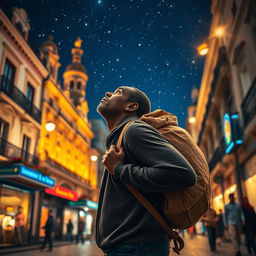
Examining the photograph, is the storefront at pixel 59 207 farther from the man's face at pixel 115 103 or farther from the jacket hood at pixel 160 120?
the jacket hood at pixel 160 120

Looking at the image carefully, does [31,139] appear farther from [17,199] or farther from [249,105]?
[249,105]

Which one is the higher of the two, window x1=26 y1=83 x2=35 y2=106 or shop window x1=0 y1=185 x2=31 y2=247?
window x1=26 y1=83 x2=35 y2=106

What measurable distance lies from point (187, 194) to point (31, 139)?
19.9 meters

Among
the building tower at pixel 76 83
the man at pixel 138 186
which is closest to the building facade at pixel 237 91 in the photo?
the man at pixel 138 186

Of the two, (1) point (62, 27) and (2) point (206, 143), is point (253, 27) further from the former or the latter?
(2) point (206, 143)

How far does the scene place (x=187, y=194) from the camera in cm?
133

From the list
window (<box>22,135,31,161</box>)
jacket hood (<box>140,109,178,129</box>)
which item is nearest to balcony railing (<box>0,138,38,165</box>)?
window (<box>22,135,31,161</box>)

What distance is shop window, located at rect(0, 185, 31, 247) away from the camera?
14.8 meters

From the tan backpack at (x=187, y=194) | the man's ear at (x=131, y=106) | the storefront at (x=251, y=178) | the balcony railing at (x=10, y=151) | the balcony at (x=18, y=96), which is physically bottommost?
the tan backpack at (x=187, y=194)

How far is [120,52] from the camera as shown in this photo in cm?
367

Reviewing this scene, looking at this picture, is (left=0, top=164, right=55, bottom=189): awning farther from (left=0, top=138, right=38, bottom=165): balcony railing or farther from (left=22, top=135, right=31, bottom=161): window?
(left=22, top=135, right=31, bottom=161): window

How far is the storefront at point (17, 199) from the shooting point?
1398cm

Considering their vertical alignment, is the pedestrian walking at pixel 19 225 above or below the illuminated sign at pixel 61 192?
below

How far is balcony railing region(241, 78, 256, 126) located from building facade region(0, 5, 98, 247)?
→ 913 centimetres
